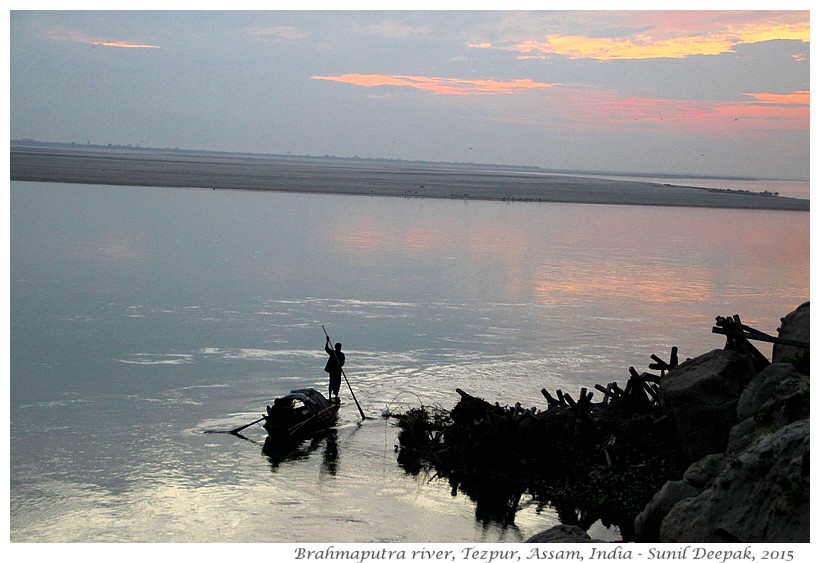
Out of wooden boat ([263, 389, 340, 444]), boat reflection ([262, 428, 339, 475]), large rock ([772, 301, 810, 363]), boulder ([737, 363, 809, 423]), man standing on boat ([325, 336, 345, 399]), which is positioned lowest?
boat reflection ([262, 428, 339, 475])

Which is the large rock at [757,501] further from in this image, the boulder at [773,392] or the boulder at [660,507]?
the boulder at [773,392]

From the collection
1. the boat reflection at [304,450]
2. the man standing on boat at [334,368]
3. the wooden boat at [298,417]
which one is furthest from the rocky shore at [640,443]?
the man standing on boat at [334,368]

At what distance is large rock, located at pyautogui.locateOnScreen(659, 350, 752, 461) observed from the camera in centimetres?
1465

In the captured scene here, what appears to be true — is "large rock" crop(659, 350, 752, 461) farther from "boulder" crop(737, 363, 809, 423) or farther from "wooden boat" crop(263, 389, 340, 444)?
"wooden boat" crop(263, 389, 340, 444)

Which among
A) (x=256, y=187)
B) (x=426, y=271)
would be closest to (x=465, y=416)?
(x=426, y=271)

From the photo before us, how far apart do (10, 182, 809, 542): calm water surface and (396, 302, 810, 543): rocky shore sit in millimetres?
723

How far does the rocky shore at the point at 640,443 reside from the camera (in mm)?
12477

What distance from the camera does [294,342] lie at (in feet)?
77.0

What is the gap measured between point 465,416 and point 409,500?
7.75ft

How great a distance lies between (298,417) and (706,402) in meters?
7.11

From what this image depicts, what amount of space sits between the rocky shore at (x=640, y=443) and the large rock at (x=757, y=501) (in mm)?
25

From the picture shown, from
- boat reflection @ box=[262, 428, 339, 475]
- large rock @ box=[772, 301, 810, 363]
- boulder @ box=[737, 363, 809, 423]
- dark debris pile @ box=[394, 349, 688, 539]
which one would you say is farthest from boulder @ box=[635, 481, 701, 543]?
boat reflection @ box=[262, 428, 339, 475]

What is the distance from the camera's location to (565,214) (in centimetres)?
7000
